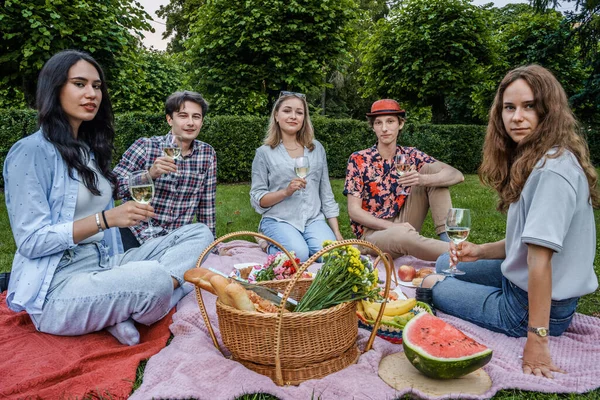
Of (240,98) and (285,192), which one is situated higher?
(240,98)

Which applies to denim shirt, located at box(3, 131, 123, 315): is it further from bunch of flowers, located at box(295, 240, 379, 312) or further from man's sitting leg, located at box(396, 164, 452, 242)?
man's sitting leg, located at box(396, 164, 452, 242)

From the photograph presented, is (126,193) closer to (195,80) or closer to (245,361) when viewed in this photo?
(245,361)

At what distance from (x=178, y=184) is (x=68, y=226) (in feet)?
6.68

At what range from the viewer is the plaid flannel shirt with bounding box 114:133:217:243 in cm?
474

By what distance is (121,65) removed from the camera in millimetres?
8359

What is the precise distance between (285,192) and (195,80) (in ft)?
28.6

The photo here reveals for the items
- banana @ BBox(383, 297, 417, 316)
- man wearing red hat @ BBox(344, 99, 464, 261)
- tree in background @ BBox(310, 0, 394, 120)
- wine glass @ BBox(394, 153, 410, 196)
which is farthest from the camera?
tree in background @ BBox(310, 0, 394, 120)

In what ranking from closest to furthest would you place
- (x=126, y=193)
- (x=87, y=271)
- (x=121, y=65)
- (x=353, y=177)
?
(x=87, y=271)
(x=126, y=193)
(x=353, y=177)
(x=121, y=65)

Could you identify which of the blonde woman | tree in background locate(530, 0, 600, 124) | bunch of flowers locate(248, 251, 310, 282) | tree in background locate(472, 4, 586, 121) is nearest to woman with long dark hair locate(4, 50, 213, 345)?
bunch of flowers locate(248, 251, 310, 282)

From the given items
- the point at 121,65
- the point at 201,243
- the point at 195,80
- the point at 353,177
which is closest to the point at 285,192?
the point at 353,177

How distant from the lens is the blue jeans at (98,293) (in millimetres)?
3016

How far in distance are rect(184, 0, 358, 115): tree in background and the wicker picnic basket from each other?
9.77 metres

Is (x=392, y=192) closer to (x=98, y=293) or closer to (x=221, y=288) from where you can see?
(x=221, y=288)

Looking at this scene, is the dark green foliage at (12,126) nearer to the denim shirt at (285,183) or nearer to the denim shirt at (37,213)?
the denim shirt at (285,183)
